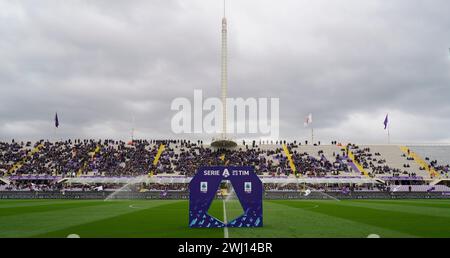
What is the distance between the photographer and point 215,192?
1742cm

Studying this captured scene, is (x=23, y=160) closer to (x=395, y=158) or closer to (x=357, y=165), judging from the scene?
(x=357, y=165)

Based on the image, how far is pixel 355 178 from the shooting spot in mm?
65562

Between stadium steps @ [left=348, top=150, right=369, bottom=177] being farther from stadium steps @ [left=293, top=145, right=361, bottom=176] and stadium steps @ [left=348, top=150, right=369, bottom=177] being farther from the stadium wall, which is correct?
the stadium wall

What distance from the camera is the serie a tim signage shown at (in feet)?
57.3

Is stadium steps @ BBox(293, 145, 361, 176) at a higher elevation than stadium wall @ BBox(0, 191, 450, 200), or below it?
higher

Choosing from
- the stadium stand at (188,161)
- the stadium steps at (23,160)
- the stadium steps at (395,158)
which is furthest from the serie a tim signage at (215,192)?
the stadium steps at (23,160)

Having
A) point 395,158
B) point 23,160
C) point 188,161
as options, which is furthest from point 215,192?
point 395,158

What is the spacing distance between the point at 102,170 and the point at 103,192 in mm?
17899

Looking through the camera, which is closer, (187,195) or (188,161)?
(187,195)

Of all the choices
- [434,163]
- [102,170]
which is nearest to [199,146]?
[102,170]

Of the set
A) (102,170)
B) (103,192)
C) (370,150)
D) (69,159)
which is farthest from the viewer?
(370,150)

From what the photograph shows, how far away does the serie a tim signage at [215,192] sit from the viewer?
17.5 m

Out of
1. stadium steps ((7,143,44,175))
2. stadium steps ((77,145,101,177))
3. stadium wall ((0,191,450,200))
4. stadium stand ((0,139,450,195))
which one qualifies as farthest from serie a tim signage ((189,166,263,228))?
stadium steps ((7,143,44,175))
